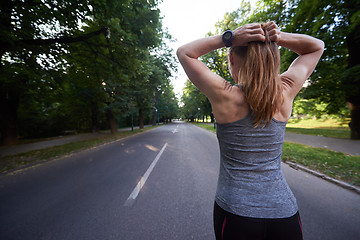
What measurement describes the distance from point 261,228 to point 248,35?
1.16m

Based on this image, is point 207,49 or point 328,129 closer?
point 207,49

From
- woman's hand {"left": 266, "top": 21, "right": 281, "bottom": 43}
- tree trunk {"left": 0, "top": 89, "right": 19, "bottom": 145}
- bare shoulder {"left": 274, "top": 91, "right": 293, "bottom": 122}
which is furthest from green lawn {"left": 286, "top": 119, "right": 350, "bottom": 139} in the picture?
tree trunk {"left": 0, "top": 89, "right": 19, "bottom": 145}

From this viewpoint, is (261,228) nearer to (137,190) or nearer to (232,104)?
(232,104)

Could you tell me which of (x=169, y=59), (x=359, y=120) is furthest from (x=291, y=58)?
(x=169, y=59)

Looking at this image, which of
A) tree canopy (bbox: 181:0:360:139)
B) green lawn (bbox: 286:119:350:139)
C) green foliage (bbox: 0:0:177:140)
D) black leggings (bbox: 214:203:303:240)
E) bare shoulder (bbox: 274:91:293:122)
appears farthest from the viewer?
green lawn (bbox: 286:119:350:139)

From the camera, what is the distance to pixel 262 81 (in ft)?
2.83

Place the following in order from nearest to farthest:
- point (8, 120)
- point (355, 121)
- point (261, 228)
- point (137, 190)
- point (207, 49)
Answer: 1. point (261, 228)
2. point (207, 49)
3. point (137, 190)
4. point (355, 121)
5. point (8, 120)

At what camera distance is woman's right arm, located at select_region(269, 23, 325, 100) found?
964 mm

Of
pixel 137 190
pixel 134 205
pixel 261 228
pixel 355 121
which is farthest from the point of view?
pixel 355 121

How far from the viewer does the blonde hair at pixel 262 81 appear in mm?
841

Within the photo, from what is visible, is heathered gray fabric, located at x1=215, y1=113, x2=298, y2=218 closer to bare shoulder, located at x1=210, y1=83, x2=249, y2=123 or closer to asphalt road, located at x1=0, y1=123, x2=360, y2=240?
bare shoulder, located at x1=210, y1=83, x2=249, y2=123

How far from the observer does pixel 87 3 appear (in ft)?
15.6

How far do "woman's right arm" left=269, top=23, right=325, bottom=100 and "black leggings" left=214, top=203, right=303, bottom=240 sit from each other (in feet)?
2.62

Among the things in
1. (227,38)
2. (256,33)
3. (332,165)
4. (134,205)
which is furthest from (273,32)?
(332,165)
